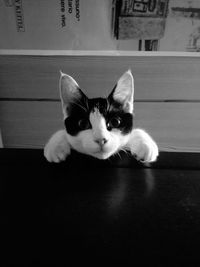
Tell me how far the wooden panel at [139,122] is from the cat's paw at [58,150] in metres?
0.34

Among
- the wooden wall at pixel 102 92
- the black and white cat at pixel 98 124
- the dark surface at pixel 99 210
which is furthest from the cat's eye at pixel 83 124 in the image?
the wooden wall at pixel 102 92

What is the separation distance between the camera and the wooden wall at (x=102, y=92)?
0.95 metres

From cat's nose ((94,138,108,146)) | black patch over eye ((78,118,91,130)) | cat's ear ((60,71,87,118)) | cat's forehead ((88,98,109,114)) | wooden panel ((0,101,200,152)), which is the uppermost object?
cat's ear ((60,71,87,118))

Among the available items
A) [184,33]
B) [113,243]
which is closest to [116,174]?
[113,243]

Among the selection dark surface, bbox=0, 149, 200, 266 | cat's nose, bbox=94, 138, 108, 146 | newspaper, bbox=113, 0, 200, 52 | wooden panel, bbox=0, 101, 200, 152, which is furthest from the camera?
wooden panel, bbox=0, 101, 200, 152

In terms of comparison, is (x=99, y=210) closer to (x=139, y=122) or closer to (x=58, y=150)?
(x=58, y=150)

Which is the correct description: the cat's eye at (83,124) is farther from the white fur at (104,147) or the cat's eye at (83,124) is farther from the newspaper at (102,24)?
the newspaper at (102,24)

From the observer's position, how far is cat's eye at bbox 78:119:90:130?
639 mm

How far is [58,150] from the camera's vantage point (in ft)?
2.30

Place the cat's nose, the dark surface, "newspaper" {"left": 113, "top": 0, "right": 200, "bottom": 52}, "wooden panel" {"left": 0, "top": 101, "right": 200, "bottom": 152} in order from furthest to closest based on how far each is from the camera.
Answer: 1. "wooden panel" {"left": 0, "top": 101, "right": 200, "bottom": 152}
2. "newspaper" {"left": 113, "top": 0, "right": 200, "bottom": 52}
3. the cat's nose
4. the dark surface

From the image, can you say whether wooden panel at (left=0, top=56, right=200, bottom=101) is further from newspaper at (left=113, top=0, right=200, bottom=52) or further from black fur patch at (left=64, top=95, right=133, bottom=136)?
black fur patch at (left=64, top=95, right=133, bottom=136)

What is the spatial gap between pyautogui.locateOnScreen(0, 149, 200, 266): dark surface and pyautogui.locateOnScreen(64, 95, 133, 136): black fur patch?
0.40 feet

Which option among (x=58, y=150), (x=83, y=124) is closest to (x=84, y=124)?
(x=83, y=124)

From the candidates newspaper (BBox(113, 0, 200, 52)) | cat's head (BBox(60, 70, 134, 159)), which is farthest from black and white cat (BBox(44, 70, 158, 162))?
newspaper (BBox(113, 0, 200, 52))
